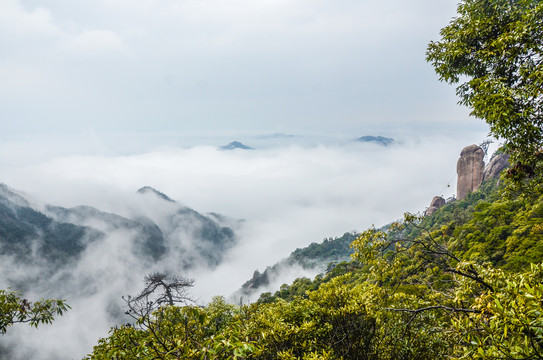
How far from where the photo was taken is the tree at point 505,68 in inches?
223

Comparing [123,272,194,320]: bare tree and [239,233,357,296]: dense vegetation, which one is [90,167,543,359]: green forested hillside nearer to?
[123,272,194,320]: bare tree

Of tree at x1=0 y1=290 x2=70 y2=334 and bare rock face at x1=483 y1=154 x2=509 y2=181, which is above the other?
bare rock face at x1=483 y1=154 x2=509 y2=181

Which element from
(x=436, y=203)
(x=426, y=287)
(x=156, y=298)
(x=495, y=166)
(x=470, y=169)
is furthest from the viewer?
(x=436, y=203)

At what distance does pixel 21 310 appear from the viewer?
6641 millimetres

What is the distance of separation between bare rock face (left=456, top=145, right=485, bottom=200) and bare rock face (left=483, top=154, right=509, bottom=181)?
1.41 metres

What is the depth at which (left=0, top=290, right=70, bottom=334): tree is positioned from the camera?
6.32 m

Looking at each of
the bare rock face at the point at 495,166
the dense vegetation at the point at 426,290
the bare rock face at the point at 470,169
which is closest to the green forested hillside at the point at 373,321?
the dense vegetation at the point at 426,290

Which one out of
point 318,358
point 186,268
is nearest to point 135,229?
point 186,268

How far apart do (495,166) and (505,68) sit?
301ft

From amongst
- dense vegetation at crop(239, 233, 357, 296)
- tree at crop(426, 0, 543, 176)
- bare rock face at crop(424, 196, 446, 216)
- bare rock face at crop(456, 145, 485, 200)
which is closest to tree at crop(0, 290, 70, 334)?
tree at crop(426, 0, 543, 176)

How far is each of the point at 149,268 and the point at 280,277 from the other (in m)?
79.2

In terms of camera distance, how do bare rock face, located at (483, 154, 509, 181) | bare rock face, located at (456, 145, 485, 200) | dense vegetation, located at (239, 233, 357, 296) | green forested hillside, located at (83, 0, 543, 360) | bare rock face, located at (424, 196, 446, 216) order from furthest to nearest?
dense vegetation, located at (239, 233, 357, 296), bare rock face, located at (424, 196, 446, 216), bare rock face, located at (456, 145, 485, 200), bare rock face, located at (483, 154, 509, 181), green forested hillside, located at (83, 0, 543, 360)

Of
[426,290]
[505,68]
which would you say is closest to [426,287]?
[426,290]

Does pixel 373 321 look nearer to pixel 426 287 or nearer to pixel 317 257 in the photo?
pixel 426 287
